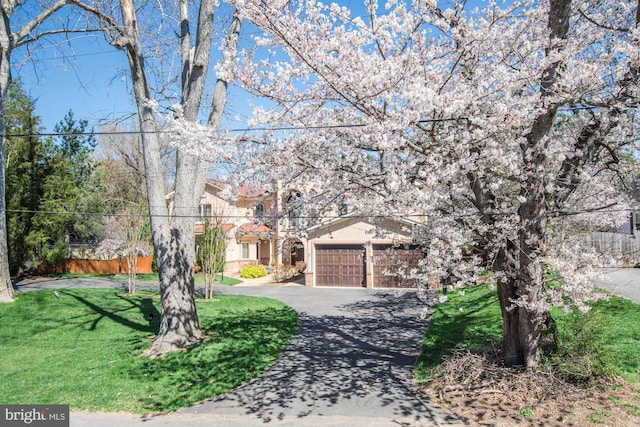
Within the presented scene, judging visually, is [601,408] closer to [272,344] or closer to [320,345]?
[320,345]

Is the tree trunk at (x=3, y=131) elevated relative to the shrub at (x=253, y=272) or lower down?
elevated

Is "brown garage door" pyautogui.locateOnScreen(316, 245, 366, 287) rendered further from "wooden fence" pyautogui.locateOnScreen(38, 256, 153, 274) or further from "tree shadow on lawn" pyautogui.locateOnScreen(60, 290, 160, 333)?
"wooden fence" pyautogui.locateOnScreen(38, 256, 153, 274)

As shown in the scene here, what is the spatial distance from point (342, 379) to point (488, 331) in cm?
406

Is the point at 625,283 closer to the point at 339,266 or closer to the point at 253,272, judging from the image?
the point at 339,266

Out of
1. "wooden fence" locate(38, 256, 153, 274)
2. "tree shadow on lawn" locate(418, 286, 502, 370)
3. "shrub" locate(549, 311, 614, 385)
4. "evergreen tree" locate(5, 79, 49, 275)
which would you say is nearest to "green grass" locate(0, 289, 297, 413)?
"tree shadow on lawn" locate(418, 286, 502, 370)

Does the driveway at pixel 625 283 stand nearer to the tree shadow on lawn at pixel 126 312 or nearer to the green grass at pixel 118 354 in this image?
the green grass at pixel 118 354

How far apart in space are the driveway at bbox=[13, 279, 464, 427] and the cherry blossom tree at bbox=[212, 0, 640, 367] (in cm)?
197

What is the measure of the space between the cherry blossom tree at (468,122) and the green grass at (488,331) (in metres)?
1.55

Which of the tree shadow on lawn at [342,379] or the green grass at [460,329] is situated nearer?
the tree shadow on lawn at [342,379]

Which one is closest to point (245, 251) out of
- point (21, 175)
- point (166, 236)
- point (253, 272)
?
point (253, 272)

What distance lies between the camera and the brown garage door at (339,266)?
20.4m

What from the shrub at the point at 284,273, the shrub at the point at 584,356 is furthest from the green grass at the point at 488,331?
the shrub at the point at 284,273

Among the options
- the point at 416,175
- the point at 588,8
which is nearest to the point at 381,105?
the point at 416,175

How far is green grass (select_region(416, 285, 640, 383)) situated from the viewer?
22.1 ft
